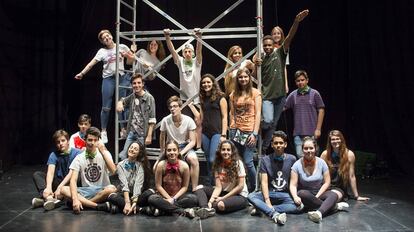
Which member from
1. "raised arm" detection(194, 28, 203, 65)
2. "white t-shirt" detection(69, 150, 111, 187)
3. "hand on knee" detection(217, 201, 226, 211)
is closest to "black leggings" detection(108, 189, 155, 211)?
"white t-shirt" detection(69, 150, 111, 187)

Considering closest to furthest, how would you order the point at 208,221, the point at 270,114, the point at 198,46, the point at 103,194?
the point at 208,221
the point at 103,194
the point at 270,114
the point at 198,46

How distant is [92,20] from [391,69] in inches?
171

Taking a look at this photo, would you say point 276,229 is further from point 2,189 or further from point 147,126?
point 2,189

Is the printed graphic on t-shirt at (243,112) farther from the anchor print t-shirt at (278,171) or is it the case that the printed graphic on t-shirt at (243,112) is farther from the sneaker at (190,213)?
the sneaker at (190,213)

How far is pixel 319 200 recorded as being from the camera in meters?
3.95

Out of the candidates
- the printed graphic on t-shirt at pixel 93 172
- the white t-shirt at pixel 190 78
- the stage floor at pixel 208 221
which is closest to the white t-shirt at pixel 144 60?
the white t-shirt at pixel 190 78

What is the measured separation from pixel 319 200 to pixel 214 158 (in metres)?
1.04

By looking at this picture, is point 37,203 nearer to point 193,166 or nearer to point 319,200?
point 193,166

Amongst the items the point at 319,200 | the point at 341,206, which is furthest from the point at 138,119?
the point at 341,206

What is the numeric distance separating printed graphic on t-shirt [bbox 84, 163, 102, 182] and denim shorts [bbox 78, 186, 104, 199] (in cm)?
8

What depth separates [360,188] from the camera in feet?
17.0

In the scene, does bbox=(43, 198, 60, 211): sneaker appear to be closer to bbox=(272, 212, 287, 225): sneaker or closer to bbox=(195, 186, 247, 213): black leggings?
bbox=(195, 186, 247, 213): black leggings

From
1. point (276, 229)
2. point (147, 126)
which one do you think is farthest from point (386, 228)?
point (147, 126)

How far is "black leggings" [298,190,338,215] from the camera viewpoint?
388cm
